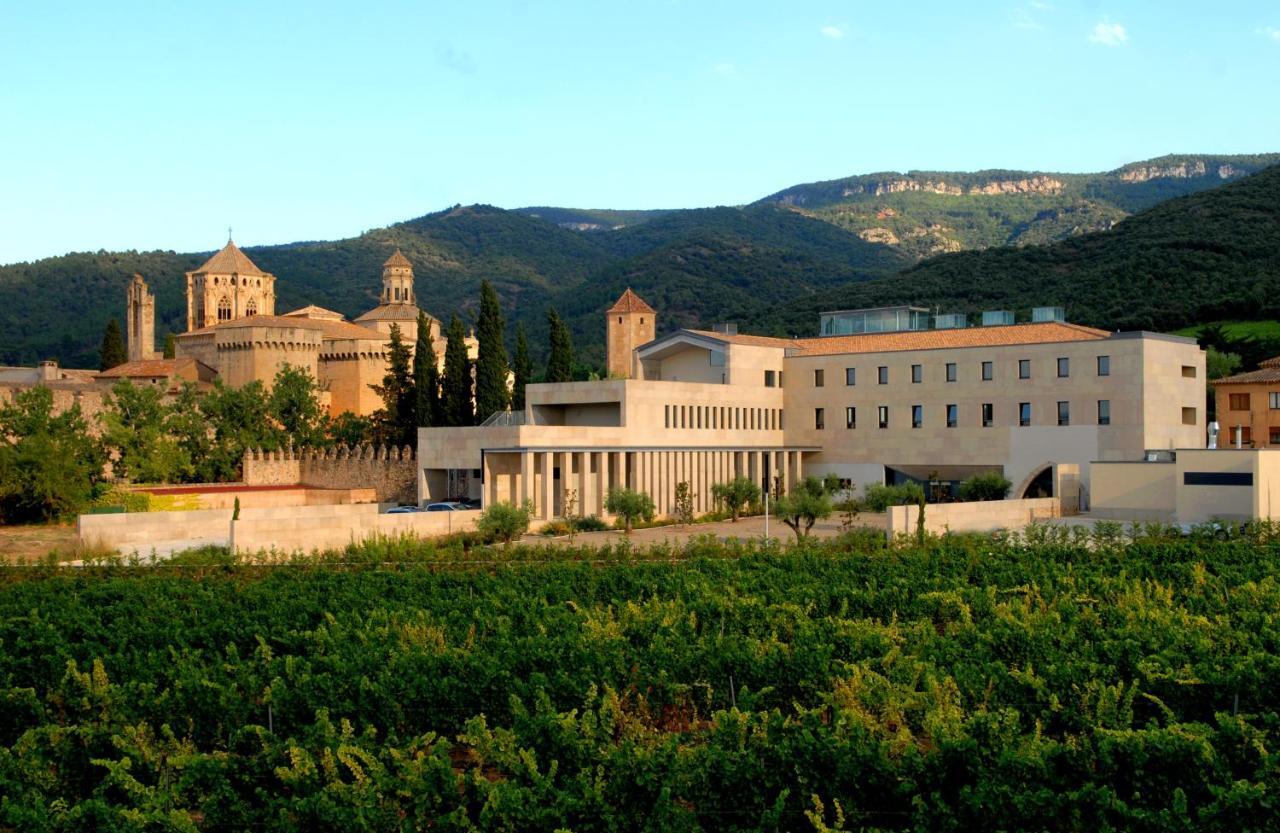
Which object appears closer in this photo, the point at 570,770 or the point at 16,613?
the point at 570,770

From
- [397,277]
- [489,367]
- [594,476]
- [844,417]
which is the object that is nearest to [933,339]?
[844,417]

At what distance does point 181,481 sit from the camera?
5516cm

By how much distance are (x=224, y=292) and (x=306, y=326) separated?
83.5ft

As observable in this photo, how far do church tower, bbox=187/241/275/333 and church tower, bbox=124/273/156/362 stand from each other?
689 cm

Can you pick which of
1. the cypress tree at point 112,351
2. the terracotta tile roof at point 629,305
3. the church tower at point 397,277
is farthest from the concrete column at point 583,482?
the cypress tree at point 112,351

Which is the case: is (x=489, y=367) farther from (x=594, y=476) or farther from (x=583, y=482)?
(x=583, y=482)

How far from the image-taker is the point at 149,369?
76062mm

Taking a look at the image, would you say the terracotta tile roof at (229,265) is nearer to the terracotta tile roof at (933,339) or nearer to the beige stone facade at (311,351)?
the beige stone facade at (311,351)

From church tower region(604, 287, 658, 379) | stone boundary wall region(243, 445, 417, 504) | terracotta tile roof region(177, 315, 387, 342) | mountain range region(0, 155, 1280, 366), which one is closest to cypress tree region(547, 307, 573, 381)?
stone boundary wall region(243, 445, 417, 504)

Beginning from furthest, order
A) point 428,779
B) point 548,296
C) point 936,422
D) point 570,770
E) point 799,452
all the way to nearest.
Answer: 1. point 548,296
2. point 799,452
3. point 936,422
4. point 570,770
5. point 428,779

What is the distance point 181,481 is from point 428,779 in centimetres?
4441

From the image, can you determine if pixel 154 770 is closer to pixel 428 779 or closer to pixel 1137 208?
pixel 428 779

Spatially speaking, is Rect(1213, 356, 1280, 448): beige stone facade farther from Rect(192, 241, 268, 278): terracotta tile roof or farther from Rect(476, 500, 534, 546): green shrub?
Rect(192, 241, 268, 278): terracotta tile roof

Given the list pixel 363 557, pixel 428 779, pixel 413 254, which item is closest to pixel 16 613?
pixel 363 557
